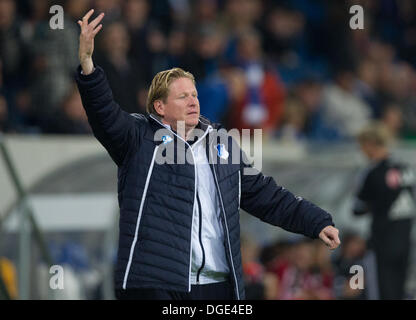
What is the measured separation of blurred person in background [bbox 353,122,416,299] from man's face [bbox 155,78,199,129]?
4923 millimetres

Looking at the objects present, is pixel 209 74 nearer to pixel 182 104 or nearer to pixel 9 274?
pixel 9 274

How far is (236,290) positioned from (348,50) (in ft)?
32.2

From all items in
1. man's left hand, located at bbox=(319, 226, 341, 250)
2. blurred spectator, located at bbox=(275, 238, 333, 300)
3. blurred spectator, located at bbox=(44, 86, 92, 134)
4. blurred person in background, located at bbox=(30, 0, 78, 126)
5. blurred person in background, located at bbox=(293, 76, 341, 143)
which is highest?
blurred person in background, located at bbox=(293, 76, 341, 143)

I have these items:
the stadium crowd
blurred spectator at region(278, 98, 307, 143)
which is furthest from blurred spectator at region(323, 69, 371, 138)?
blurred spectator at region(278, 98, 307, 143)

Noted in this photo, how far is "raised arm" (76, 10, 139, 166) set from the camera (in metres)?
4.46

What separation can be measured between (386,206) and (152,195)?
17.8 ft

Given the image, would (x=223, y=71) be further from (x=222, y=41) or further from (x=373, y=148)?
(x=373, y=148)

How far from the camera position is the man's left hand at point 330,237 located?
4836mm

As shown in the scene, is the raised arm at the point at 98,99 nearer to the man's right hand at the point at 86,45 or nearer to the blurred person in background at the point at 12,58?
the man's right hand at the point at 86,45

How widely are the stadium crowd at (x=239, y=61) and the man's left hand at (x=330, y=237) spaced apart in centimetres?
462

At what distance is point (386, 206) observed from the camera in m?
9.75

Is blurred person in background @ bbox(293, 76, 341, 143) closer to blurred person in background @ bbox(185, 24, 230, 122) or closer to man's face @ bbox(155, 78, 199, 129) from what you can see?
blurred person in background @ bbox(185, 24, 230, 122)

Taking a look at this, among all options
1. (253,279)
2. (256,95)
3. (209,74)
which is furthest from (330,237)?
(256,95)

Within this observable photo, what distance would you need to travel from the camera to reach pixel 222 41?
40.1ft
